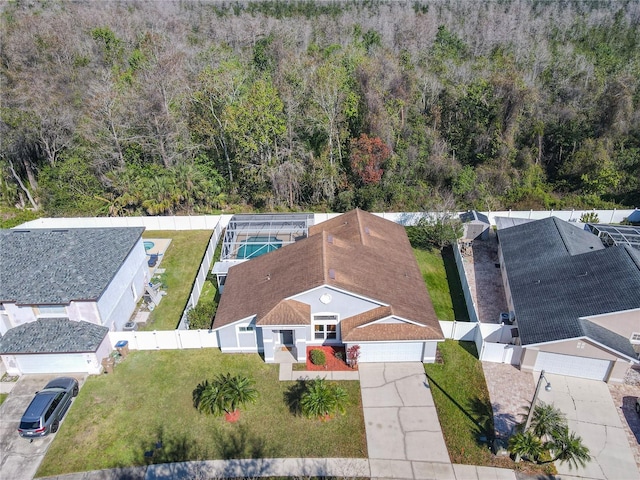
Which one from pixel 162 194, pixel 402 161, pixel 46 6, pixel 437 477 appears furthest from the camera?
pixel 46 6

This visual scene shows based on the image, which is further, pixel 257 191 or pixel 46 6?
pixel 46 6

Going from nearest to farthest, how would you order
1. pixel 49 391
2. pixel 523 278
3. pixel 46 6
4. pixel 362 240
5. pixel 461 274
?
pixel 49 391 < pixel 523 278 < pixel 362 240 < pixel 461 274 < pixel 46 6

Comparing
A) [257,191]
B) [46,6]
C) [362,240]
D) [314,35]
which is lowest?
[257,191]

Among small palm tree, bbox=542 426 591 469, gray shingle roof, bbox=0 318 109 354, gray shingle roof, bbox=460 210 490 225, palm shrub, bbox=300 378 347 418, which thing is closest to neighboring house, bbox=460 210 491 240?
gray shingle roof, bbox=460 210 490 225

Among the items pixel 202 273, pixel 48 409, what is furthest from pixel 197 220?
pixel 48 409

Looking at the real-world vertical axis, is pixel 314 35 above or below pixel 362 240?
above

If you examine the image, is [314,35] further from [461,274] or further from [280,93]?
[461,274]

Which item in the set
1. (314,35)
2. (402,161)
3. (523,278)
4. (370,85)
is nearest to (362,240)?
(523,278)

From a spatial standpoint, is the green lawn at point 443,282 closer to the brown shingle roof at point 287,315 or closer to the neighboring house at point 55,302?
the brown shingle roof at point 287,315
